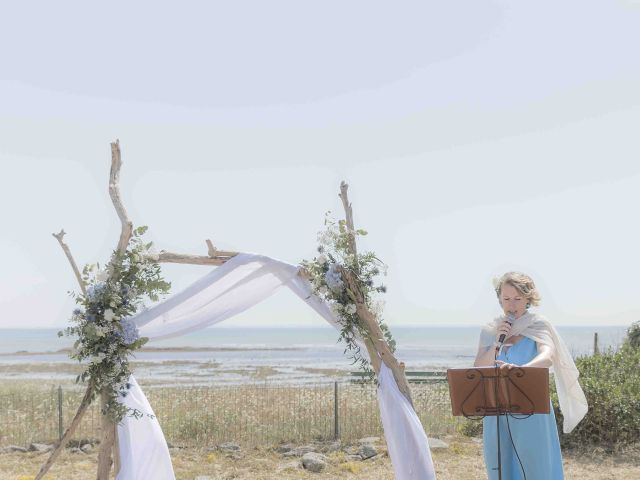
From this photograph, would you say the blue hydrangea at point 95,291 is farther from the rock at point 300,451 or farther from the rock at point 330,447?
the rock at point 330,447

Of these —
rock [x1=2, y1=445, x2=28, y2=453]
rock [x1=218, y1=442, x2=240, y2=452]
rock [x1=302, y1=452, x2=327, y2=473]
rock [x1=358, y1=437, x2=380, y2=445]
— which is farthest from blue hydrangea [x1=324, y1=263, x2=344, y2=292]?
rock [x1=2, y1=445, x2=28, y2=453]

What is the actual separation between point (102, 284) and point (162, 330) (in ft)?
2.05

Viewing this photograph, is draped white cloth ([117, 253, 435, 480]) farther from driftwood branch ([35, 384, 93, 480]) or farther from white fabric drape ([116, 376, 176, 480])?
driftwood branch ([35, 384, 93, 480])

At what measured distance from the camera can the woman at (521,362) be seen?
5.96 m

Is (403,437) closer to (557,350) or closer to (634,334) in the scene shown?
(557,350)

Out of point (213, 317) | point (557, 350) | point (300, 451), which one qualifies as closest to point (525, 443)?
point (557, 350)

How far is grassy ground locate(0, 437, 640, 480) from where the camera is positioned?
9469mm

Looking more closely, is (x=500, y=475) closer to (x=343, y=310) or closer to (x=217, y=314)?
(x=343, y=310)

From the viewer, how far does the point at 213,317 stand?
7.49 metres

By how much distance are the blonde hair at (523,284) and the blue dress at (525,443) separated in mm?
291

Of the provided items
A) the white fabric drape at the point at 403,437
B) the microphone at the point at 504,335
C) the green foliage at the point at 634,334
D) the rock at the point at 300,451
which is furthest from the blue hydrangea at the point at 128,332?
the green foliage at the point at 634,334

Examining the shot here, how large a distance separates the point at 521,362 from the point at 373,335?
1547 mm

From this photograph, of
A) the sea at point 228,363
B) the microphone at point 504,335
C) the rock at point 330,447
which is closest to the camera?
the microphone at point 504,335

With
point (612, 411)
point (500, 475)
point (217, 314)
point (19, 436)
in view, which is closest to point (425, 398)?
point (612, 411)
